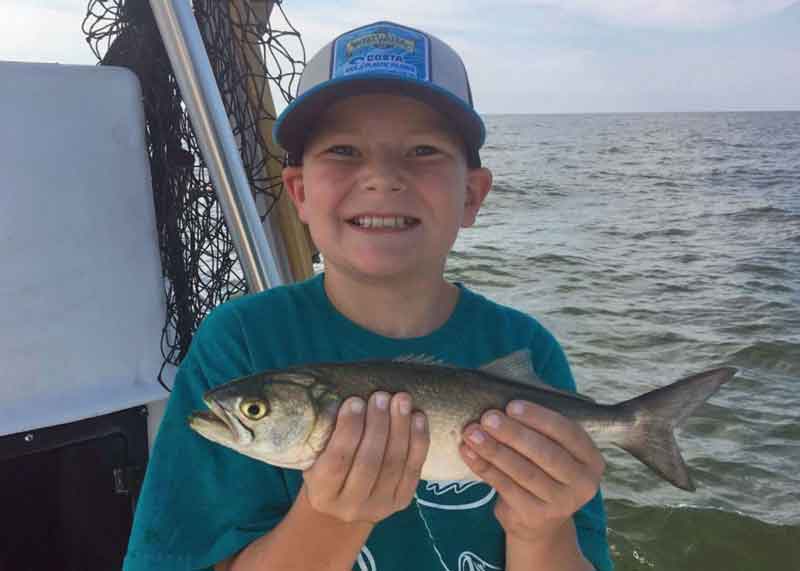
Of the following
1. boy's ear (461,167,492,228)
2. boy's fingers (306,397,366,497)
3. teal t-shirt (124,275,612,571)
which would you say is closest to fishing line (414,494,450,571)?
teal t-shirt (124,275,612,571)

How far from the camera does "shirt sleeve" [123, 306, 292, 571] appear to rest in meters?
1.90

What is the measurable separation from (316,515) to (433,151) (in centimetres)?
112

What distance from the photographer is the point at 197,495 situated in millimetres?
1942

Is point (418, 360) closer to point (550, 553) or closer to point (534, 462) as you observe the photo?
point (534, 462)

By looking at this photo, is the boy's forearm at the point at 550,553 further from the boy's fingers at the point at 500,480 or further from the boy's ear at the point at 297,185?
the boy's ear at the point at 297,185

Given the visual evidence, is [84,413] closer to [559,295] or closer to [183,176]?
[183,176]

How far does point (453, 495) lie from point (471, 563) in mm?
205

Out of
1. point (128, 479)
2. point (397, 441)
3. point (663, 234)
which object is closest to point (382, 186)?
point (397, 441)

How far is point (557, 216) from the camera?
20625mm

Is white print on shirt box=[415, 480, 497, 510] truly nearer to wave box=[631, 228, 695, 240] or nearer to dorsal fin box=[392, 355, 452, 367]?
dorsal fin box=[392, 355, 452, 367]

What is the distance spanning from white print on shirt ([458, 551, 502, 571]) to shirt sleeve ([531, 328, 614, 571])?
33 cm

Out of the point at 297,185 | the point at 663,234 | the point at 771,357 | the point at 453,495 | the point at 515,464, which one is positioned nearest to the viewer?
the point at 515,464

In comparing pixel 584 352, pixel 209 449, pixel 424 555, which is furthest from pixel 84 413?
pixel 584 352

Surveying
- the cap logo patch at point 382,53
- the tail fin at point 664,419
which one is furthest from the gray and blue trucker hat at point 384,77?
the tail fin at point 664,419
